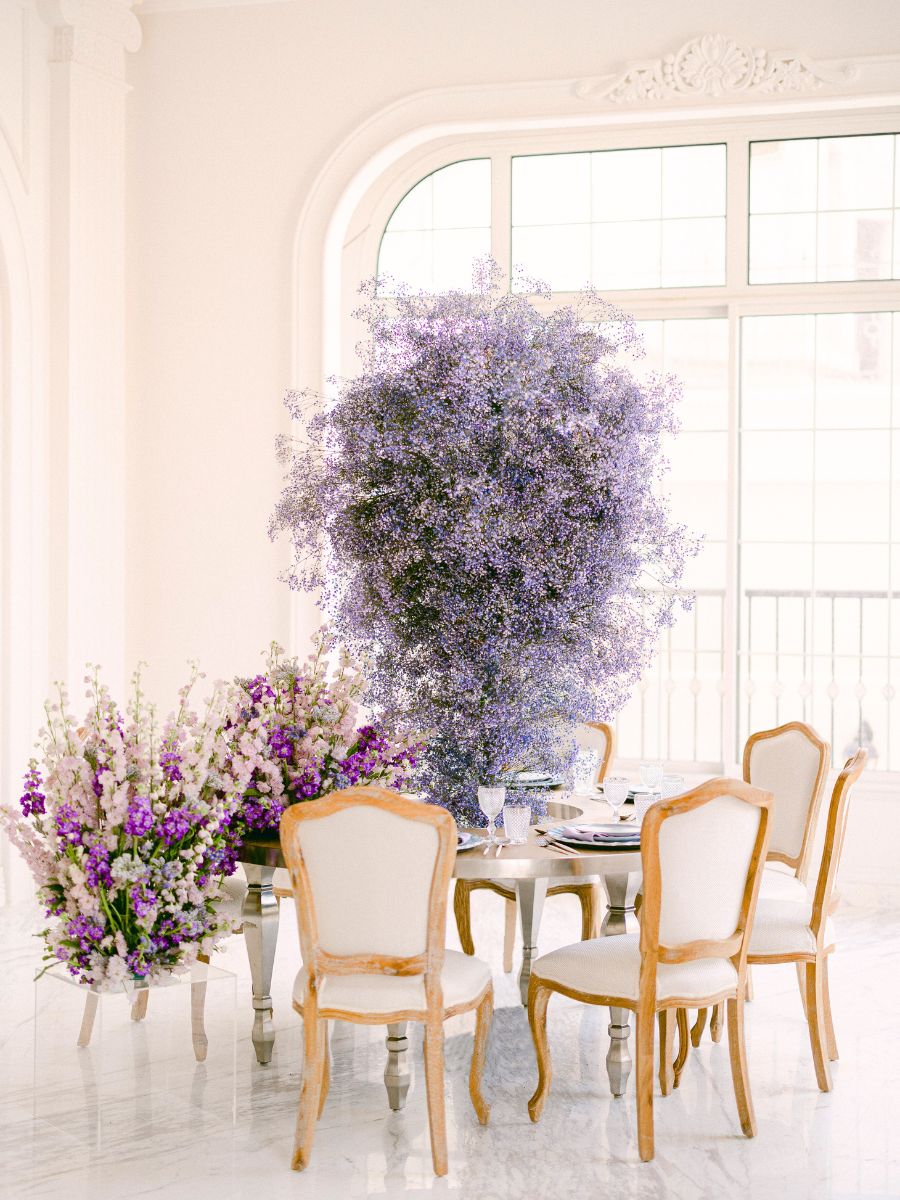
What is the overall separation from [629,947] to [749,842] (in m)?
0.46

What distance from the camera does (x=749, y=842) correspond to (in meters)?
3.21

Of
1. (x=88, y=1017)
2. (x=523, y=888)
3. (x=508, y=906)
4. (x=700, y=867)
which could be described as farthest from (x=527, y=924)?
(x=88, y=1017)

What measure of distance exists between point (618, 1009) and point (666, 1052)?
0.65 feet

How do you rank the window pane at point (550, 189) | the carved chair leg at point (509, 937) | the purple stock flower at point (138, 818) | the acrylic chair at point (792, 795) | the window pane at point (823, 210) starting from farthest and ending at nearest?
the window pane at point (550, 189) < the window pane at point (823, 210) < the carved chair leg at point (509, 937) < the acrylic chair at point (792, 795) < the purple stock flower at point (138, 818)

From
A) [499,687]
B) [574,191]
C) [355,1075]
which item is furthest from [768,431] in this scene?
[355,1075]

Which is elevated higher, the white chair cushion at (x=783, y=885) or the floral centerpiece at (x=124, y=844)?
the floral centerpiece at (x=124, y=844)

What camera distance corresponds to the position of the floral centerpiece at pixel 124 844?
3002mm

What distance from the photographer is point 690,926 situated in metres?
3.16

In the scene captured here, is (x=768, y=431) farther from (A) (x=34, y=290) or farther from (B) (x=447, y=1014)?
(B) (x=447, y=1014)

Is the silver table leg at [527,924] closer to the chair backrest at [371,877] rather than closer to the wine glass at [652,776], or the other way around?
the wine glass at [652,776]

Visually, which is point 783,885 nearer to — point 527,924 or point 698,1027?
point 698,1027

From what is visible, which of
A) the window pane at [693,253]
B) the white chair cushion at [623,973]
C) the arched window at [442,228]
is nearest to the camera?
the white chair cushion at [623,973]

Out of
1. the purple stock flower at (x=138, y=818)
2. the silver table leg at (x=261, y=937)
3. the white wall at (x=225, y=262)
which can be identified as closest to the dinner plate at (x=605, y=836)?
the silver table leg at (x=261, y=937)

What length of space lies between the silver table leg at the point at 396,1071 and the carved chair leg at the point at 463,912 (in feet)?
3.36
